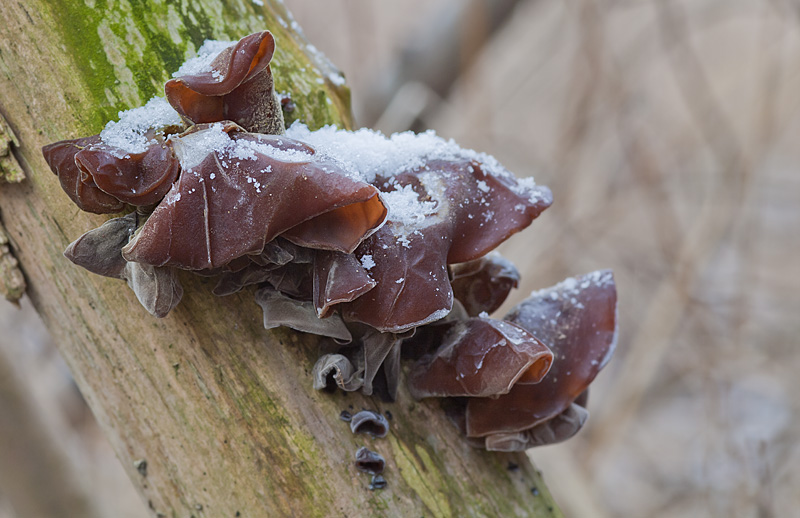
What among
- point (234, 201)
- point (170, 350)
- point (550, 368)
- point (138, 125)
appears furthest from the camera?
point (550, 368)

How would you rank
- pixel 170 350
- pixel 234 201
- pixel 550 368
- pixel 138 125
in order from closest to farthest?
pixel 234 201 < pixel 138 125 < pixel 170 350 < pixel 550 368

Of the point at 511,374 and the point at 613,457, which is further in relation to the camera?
the point at 613,457

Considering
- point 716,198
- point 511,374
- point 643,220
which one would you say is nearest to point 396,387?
point 511,374

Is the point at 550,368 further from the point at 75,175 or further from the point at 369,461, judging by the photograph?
the point at 75,175

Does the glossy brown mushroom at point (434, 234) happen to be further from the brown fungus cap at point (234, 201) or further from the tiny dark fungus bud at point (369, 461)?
the tiny dark fungus bud at point (369, 461)

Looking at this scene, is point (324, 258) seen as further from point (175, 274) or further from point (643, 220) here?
point (643, 220)

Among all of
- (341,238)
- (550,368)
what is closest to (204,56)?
(341,238)

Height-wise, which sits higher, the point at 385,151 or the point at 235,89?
the point at 235,89
